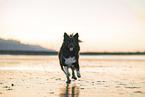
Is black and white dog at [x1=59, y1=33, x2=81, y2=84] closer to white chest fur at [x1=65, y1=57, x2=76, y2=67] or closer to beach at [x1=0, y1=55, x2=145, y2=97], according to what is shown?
white chest fur at [x1=65, y1=57, x2=76, y2=67]

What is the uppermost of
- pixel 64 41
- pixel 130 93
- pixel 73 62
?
pixel 64 41

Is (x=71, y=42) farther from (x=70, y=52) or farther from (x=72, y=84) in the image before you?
(x=72, y=84)

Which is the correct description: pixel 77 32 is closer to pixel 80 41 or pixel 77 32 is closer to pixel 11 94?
pixel 80 41

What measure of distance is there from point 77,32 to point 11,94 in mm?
4975

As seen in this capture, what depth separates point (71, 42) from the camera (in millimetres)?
13422

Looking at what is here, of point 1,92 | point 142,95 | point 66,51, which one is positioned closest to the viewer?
point 142,95

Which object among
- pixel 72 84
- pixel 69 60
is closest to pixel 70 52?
pixel 69 60

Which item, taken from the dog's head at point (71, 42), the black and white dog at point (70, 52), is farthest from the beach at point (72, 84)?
the dog's head at point (71, 42)

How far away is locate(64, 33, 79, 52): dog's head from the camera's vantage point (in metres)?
13.4

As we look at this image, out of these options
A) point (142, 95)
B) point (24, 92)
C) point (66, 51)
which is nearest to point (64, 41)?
point (66, 51)

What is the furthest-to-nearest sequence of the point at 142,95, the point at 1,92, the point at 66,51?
the point at 66,51 < the point at 1,92 < the point at 142,95

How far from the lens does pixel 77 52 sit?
46.3 feet

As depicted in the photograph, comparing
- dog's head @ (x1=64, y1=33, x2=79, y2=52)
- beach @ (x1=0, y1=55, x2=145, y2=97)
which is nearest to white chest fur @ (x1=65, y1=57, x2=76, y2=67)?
dog's head @ (x1=64, y1=33, x2=79, y2=52)

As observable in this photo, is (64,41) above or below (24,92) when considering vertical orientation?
above
